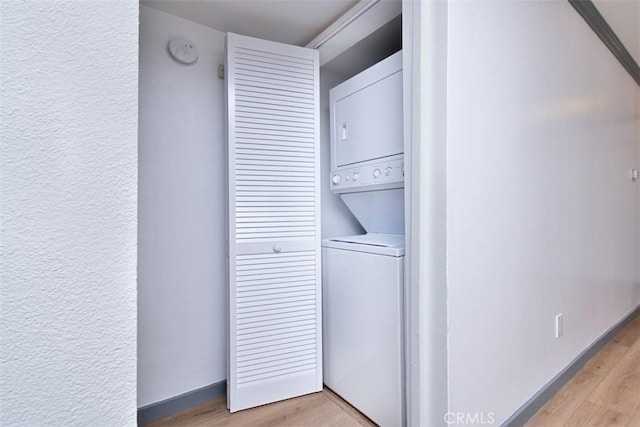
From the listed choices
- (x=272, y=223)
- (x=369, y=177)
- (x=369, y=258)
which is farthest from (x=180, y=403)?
(x=369, y=177)

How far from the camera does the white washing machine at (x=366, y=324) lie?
1535 millimetres

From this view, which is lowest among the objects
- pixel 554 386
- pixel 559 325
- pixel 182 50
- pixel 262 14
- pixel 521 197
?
pixel 554 386

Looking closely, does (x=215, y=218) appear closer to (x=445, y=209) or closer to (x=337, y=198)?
(x=337, y=198)

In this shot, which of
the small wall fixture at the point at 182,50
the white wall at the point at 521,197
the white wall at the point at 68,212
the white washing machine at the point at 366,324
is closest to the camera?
the white wall at the point at 68,212

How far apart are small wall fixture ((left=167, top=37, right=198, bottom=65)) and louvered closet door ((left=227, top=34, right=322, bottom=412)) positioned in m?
0.24

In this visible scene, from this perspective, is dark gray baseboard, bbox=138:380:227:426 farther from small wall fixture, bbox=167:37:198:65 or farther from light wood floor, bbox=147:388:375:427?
small wall fixture, bbox=167:37:198:65

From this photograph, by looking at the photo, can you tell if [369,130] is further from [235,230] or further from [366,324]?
[366,324]

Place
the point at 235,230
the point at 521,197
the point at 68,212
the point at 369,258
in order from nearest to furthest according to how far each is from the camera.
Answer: the point at 68,212 < the point at 521,197 < the point at 369,258 < the point at 235,230

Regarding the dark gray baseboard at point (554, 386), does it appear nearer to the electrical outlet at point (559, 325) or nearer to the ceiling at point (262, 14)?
the electrical outlet at point (559, 325)

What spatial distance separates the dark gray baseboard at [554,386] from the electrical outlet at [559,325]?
240mm

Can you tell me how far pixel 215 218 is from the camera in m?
1.96

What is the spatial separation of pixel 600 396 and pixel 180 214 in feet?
8.53

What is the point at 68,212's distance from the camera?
1.84ft

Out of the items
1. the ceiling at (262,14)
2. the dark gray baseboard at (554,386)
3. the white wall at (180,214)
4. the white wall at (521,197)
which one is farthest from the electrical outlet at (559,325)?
the ceiling at (262,14)
